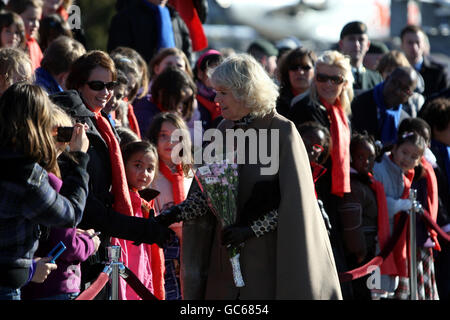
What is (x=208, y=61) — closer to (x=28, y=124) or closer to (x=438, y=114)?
(x=438, y=114)

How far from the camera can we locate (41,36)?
8.76 meters

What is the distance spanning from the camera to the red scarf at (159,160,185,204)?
22.2 ft

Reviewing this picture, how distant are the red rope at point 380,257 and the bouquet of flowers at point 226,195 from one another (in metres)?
1.78

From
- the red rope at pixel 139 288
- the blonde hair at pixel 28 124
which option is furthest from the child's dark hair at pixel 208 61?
the blonde hair at pixel 28 124

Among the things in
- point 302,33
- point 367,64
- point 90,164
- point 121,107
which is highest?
point 302,33

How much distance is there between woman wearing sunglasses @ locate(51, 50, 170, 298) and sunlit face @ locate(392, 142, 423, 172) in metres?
3.33

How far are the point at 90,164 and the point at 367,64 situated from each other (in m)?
6.85

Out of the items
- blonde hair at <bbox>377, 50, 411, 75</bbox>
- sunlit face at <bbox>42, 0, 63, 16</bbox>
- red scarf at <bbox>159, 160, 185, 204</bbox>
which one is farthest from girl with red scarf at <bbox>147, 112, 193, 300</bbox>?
blonde hair at <bbox>377, 50, 411, 75</bbox>

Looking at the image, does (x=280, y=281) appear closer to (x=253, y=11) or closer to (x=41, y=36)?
(x=41, y=36)

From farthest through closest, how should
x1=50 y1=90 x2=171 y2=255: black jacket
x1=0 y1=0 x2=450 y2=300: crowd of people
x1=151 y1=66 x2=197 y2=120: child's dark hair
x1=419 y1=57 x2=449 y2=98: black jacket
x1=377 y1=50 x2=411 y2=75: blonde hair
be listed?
1. x1=419 y1=57 x2=449 y2=98: black jacket
2. x1=377 y1=50 x2=411 y2=75: blonde hair
3. x1=151 y1=66 x2=197 y2=120: child's dark hair
4. x1=50 y1=90 x2=171 y2=255: black jacket
5. x1=0 y1=0 x2=450 y2=300: crowd of people

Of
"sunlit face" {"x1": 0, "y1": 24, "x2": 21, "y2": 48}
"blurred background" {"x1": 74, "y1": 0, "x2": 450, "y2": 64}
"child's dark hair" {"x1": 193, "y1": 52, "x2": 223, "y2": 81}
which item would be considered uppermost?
"blurred background" {"x1": 74, "y1": 0, "x2": 450, "y2": 64}

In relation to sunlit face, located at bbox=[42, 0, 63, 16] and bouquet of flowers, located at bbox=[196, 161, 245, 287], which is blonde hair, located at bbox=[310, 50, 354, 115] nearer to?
bouquet of flowers, located at bbox=[196, 161, 245, 287]

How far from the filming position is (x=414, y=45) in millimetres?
11102

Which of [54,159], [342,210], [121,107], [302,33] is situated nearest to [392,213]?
[342,210]
